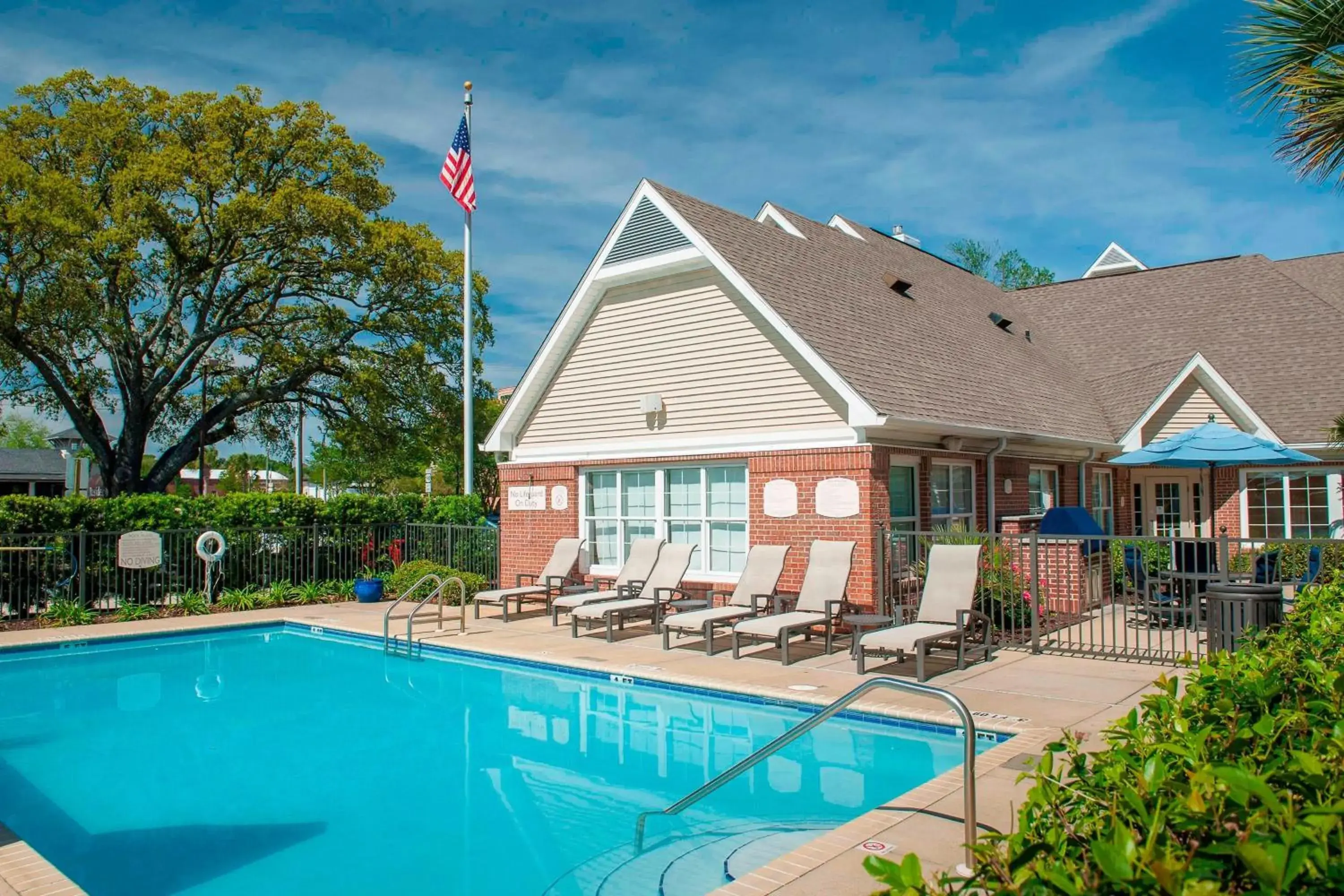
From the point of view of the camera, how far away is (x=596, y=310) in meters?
16.5

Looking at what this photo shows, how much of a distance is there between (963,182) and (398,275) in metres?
17.1

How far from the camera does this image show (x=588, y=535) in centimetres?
1683

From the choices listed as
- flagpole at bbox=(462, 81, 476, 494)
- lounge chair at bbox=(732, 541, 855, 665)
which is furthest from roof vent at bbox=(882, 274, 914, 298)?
flagpole at bbox=(462, 81, 476, 494)

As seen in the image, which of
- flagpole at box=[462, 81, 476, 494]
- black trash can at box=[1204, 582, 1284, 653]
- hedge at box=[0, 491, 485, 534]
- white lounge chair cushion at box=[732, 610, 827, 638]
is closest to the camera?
black trash can at box=[1204, 582, 1284, 653]

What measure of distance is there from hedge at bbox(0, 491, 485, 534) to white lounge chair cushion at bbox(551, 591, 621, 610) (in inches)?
242

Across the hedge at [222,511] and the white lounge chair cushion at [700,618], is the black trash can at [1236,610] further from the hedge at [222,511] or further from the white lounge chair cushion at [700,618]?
the hedge at [222,511]

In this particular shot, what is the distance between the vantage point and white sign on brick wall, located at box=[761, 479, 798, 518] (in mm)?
13727

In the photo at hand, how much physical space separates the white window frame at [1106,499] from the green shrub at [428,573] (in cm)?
1243

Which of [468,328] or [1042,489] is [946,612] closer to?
[1042,489]

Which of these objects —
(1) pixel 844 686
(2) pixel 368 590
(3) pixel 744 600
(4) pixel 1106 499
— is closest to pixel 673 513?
(3) pixel 744 600

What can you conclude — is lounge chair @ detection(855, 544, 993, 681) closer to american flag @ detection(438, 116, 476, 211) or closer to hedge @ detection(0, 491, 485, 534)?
hedge @ detection(0, 491, 485, 534)

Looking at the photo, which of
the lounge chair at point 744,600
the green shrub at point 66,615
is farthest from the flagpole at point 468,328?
the lounge chair at point 744,600

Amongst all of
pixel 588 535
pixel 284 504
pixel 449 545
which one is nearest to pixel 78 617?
pixel 284 504

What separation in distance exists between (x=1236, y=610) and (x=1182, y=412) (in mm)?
10749
